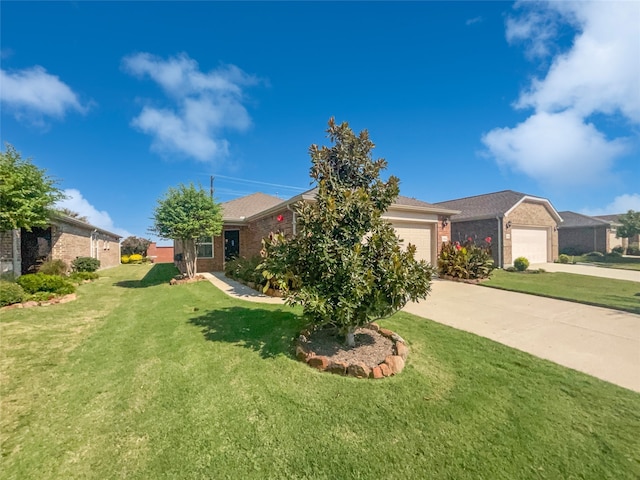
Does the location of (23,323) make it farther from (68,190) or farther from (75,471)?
(68,190)

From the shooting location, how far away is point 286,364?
4.00 metres

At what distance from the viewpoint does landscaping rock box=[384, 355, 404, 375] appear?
151 inches

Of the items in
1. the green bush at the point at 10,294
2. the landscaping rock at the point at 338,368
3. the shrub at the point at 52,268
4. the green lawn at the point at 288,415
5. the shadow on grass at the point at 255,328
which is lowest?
the green lawn at the point at 288,415

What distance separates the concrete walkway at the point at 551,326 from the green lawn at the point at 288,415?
1.78 feet

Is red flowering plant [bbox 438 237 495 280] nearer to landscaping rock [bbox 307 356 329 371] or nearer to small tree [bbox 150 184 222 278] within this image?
landscaping rock [bbox 307 356 329 371]

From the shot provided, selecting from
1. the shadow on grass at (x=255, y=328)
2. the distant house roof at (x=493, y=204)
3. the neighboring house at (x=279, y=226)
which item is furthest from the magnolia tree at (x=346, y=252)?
the distant house roof at (x=493, y=204)

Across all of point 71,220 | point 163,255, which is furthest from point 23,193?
point 163,255

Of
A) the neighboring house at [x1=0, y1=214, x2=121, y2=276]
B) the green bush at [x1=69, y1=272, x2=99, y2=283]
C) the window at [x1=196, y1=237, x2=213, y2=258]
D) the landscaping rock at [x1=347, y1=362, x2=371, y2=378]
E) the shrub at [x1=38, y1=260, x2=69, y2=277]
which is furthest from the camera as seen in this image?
the window at [x1=196, y1=237, x2=213, y2=258]

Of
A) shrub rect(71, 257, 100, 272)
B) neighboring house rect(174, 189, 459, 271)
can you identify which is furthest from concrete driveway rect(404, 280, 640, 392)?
shrub rect(71, 257, 100, 272)

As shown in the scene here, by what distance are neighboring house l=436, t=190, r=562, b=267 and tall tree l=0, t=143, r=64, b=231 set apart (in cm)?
1983

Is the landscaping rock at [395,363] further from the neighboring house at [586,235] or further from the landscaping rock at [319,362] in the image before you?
the neighboring house at [586,235]

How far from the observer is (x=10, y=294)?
22.7 feet

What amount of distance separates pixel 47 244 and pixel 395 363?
52.6 feet

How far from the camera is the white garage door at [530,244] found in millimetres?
16672
